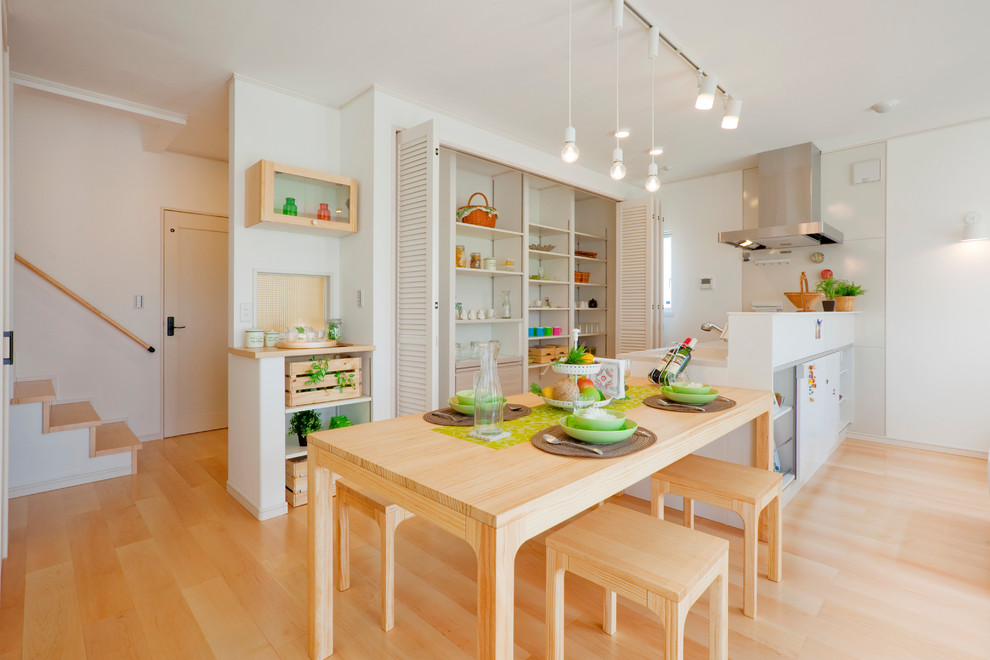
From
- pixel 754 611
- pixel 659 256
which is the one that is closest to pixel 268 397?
pixel 754 611

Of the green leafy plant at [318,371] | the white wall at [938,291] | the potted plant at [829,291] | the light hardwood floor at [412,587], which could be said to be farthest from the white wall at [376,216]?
the white wall at [938,291]

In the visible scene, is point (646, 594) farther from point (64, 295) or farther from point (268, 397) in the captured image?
point (64, 295)

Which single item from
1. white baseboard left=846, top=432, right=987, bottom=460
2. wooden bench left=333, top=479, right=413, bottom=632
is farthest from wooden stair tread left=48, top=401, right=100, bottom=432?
white baseboard left=846, top=432, right=987, bottom=460

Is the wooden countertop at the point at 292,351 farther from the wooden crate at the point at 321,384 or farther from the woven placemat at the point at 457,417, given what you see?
the woven placemat at the point at 457,417

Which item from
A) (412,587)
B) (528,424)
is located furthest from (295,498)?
(528,424)

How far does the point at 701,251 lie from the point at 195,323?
474 cm

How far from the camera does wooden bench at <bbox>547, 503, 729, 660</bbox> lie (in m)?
1.19

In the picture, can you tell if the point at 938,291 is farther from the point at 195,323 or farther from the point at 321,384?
the point at 195,323

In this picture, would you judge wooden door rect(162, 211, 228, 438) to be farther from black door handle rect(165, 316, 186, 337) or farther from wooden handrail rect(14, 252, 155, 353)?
wooden handrail rect(14, 252, 155, 353)

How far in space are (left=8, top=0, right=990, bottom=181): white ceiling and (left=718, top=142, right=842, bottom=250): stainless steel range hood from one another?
0.43 metres

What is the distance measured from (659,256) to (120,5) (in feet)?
13.9

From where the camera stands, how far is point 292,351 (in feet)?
8.97

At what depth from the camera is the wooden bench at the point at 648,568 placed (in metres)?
1.19

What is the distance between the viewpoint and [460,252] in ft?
13.2
